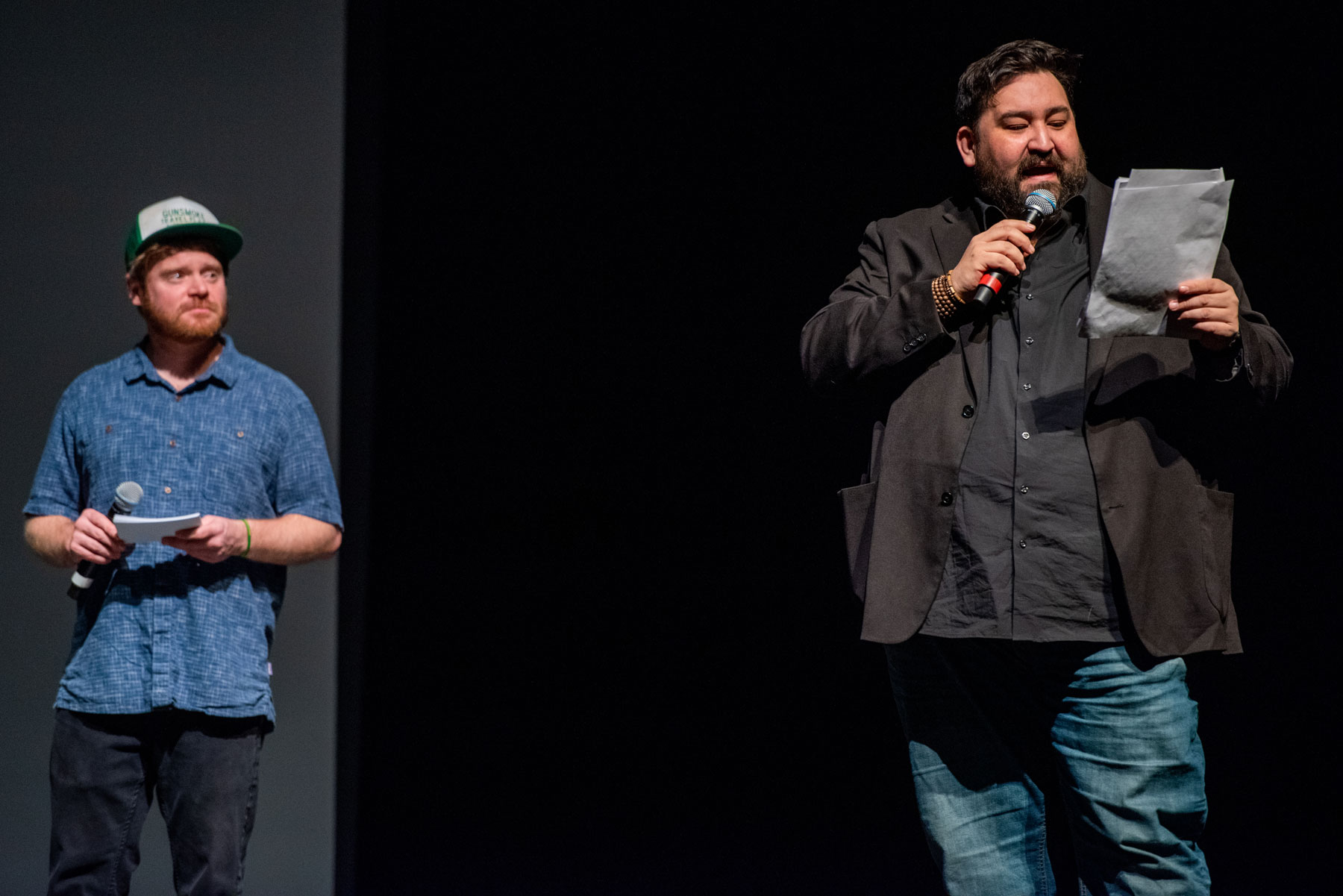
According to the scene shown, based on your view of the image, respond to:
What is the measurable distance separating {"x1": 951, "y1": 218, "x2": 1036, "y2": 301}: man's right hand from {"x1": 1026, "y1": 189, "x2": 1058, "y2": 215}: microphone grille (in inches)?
2.2

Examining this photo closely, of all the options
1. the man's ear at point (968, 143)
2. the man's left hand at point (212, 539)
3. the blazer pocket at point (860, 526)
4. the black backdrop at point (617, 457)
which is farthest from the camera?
the black backdrop at point (617, 457)

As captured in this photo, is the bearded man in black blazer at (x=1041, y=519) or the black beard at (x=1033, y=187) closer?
the bearded man in black blazer at (x=1041, y=519)

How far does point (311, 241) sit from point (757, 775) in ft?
5.52

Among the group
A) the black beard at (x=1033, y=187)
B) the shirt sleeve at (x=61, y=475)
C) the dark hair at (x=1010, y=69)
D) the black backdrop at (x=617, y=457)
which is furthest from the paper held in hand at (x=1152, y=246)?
the shirt sleeve at (x=61, y=475)

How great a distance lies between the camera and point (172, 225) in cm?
217

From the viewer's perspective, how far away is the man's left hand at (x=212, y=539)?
6.30 feet

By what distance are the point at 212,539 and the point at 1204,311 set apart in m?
1.53

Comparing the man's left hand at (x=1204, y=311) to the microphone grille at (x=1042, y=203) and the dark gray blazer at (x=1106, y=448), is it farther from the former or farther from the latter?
the microphone grille at (x=1042, y=203)

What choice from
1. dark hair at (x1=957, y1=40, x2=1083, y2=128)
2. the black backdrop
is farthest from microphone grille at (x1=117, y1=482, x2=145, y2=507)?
dark hair at (x1=957, y1=40, x2=1083, y2=128)

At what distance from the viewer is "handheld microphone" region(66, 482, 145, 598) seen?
1864 millimetres

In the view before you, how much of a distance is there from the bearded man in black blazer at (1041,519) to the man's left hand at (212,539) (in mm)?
1002

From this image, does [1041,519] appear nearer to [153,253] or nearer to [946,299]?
[946,299]

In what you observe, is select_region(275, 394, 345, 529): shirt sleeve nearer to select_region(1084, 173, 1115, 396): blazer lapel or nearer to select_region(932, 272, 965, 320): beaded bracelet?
select_region(932, 272, 965, 320): beaded bracelet

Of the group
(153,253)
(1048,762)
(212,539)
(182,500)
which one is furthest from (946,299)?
(153,253)
